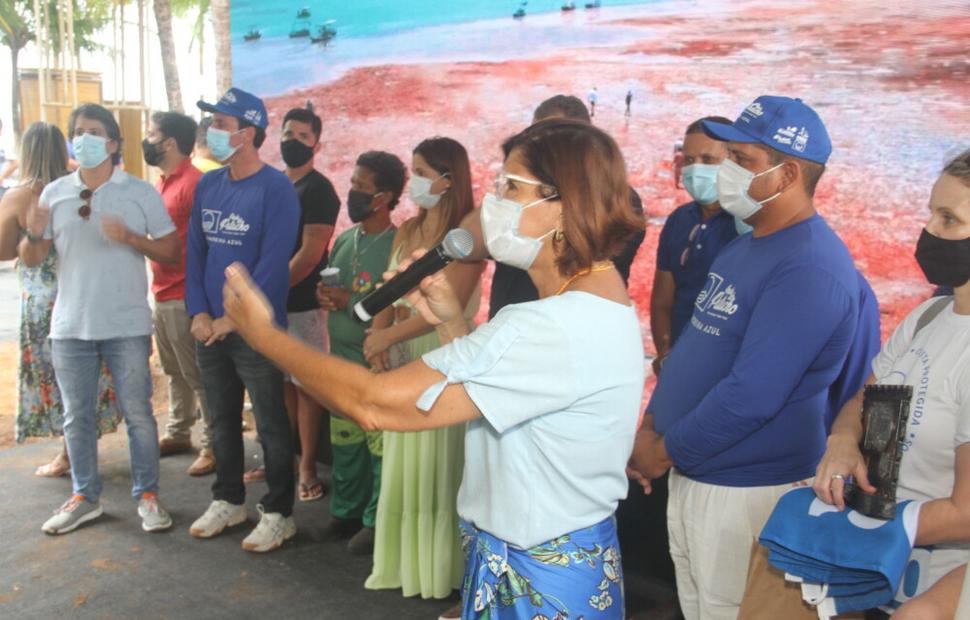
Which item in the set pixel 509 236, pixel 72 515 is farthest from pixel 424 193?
pixel 72 515

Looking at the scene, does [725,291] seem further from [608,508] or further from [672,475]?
[608,508]

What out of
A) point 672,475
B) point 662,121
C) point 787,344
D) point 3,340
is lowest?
point 3,340

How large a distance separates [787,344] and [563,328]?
0.85 m

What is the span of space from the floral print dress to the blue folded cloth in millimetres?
3647

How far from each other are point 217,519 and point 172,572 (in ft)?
1.31

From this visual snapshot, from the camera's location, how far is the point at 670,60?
375 centimetres

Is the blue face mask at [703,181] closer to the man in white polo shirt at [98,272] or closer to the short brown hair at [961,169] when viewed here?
the short brown hair at [961,169]

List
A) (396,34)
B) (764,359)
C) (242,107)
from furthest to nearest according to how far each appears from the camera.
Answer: (396,34), (242,107), (764,359)

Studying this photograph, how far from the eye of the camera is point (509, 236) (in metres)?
1.75

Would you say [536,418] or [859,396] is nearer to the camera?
[536,418]

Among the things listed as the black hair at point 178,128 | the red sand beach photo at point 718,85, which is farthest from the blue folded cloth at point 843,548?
the black hair at point 178,128

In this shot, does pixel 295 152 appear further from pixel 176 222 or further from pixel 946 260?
pixel 946 260

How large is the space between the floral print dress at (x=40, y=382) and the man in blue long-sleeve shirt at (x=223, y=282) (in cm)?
80

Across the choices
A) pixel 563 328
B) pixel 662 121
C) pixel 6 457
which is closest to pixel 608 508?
pixel 563 328
